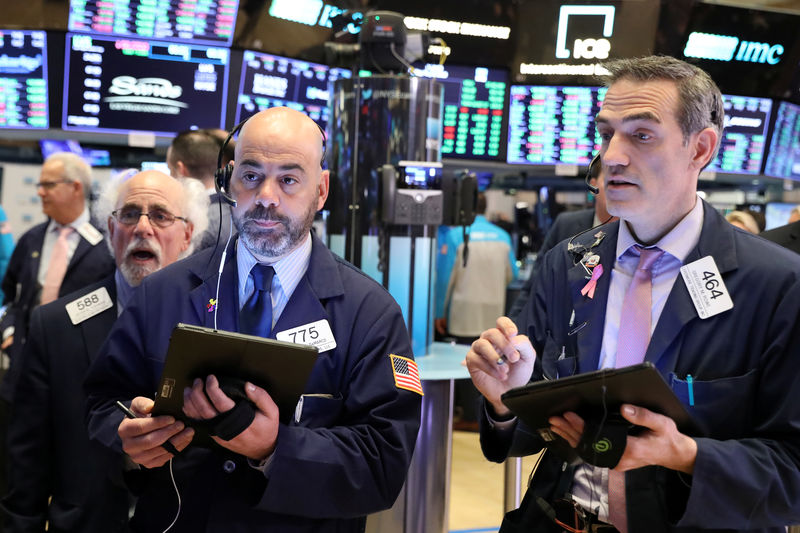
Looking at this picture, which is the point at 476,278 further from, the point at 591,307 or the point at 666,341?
the point at 666,341

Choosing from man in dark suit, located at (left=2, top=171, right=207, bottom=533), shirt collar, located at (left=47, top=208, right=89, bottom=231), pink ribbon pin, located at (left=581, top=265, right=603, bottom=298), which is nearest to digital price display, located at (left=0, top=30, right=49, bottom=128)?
shirt collar, located at (left=47, top=208, right=89, bottom=231)

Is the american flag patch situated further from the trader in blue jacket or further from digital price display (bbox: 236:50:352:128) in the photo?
digital price display (bbox: 236:50:352:128)

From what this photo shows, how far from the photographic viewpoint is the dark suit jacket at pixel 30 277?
3781mm

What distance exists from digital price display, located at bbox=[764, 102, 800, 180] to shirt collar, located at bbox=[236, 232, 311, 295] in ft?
19.6

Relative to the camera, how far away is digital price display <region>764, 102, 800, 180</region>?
6.98 m

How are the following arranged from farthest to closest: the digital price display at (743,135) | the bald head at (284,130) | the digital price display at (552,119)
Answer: the digital price display at (743,135)
the digital price display at (552,119)
the bald head at (284,130)

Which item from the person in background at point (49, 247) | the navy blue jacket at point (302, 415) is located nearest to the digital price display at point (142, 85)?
the person in background at point (49, 247)

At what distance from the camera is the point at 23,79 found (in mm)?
5258

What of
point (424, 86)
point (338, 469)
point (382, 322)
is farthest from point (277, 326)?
point (424, 86)

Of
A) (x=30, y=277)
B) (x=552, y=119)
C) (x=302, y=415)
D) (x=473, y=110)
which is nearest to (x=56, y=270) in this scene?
→ (x=30, y=277)

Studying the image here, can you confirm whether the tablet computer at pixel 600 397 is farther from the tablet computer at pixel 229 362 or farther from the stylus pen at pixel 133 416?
the stylus pen at pixel 133 416

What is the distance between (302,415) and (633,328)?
0.77 metres

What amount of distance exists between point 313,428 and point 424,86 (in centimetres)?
261

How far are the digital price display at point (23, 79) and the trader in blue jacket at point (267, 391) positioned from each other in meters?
3.75
